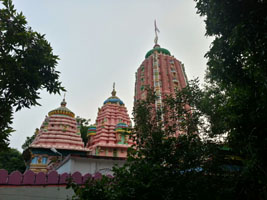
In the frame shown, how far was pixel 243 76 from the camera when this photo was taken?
5.77 metres

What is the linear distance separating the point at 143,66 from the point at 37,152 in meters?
25.7

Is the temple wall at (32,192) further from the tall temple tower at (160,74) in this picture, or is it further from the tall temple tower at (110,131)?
the tall temple tower at (160,74)

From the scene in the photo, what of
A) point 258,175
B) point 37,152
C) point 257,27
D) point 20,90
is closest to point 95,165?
point 20,90

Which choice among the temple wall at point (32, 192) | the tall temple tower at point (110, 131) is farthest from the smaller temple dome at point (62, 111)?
the temple wall at point (32, 192)

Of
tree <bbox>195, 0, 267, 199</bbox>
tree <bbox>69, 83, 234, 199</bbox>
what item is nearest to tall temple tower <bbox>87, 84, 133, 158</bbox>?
tree <bbox>69, 83, 234, 199</bbox>

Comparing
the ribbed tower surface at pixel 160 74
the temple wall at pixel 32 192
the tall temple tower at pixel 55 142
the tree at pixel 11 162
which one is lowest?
the temple wall at pixel 32 192

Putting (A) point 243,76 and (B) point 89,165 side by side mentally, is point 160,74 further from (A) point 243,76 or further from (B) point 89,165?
(A) point 243,76

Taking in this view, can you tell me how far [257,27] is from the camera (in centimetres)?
478

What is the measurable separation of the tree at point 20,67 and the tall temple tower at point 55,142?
44.6 feet

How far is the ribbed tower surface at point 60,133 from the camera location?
77.2ft

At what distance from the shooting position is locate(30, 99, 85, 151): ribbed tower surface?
2353cm

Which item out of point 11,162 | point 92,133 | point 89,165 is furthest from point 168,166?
point 11,162

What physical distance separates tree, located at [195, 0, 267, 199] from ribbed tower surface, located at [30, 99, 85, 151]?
20652 millimetres

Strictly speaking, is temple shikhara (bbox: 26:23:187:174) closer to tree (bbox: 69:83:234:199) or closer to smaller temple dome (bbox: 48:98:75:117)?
smaller temple dome (bbox: 48:98:75:117)
